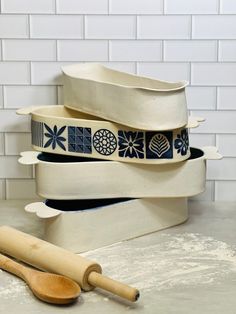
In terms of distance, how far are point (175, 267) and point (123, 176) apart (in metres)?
0.22

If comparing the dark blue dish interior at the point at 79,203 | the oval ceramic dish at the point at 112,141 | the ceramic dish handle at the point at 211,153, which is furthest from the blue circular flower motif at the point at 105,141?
the ceramic dish handle at the point at 211,153

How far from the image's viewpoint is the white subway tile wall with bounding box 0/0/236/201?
4.58ft

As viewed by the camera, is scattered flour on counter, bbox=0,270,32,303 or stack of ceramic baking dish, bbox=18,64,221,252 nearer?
scattered flour on counter, bbox=0,270,32,303

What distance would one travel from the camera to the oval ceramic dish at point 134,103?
3.75 feet

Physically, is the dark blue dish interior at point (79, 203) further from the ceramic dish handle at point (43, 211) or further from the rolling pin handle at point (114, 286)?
the rolling pin handle at point (114, 286)

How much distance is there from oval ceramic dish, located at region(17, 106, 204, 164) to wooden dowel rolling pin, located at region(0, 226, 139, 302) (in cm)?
A: 21

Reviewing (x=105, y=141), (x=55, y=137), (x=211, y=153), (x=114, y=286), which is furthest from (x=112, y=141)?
(x=114, y=286)

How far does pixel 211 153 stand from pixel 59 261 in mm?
451

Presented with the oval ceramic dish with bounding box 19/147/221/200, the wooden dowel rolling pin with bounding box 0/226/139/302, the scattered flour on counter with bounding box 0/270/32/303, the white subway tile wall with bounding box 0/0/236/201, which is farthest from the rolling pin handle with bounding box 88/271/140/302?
the white subway tile wall with bounding box 0/0/236/201

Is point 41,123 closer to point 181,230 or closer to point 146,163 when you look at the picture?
point 146,163

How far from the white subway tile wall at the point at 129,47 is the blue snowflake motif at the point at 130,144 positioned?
29cm

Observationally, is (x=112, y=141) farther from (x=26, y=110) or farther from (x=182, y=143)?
(x=26, y=110)

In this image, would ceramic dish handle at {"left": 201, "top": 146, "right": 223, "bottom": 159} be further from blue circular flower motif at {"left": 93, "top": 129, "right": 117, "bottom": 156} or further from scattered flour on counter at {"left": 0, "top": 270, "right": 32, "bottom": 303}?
scattered flour on counter at {"left": 0, "top": 270, "right": 32, "bottom": 303}

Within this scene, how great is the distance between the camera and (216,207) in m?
1.45
